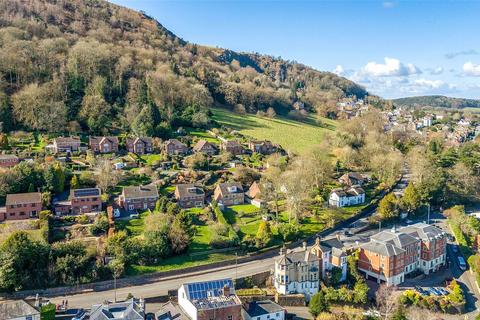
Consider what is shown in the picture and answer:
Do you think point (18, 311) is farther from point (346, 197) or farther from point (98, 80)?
point (98, 80)

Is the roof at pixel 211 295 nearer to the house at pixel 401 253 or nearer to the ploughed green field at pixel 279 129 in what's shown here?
the house at pixel 401 253

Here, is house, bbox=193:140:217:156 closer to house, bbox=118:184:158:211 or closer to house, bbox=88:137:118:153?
house, bbox=88:137:118:153

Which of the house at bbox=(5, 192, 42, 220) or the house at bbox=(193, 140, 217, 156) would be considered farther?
the house at bbox=(193, 140, 217, 156)

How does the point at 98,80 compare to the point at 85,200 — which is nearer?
the point at 85,200

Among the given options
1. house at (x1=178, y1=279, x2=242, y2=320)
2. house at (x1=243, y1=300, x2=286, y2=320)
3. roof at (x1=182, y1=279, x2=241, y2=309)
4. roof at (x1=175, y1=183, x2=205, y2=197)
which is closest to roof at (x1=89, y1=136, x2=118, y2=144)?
roof at (x1=175, y1=183, x2=205, y2=197)

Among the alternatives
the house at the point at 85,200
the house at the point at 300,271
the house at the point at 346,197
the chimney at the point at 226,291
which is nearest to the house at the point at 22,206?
the house at the point at 85,200

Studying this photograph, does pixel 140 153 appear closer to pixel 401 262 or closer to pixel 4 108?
pixel 4 108

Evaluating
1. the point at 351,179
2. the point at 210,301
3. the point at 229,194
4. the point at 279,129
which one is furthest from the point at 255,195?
the point at 279,129
